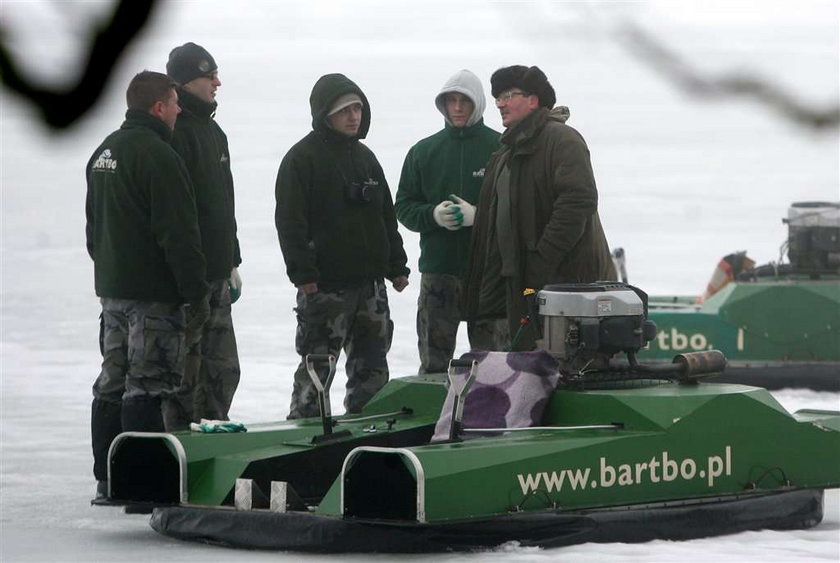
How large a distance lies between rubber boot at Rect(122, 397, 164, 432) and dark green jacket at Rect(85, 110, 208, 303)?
380mm

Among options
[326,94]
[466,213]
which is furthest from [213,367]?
[466,213]

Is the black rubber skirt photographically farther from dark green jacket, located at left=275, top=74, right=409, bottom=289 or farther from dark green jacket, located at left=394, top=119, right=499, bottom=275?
dark green jacket, located at left=394, top=119, right=499, bottom=275

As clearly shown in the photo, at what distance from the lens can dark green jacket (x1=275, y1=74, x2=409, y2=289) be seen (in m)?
7.75

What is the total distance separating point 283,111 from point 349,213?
98.4ft

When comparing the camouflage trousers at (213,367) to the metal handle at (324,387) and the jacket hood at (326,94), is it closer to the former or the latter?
the jacket hood at (326,94)

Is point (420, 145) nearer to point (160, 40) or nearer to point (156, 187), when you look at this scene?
point (156, 187)

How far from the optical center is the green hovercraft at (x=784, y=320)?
1138 centimetres

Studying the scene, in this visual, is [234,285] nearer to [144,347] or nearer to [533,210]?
[144,347]

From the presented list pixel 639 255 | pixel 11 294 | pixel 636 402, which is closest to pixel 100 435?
pixel 636 402

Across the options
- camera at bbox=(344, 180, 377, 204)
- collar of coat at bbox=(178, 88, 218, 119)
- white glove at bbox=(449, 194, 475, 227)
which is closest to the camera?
collar of coat at bbox=(178, 88, 218, 119)

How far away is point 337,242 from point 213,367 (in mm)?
726

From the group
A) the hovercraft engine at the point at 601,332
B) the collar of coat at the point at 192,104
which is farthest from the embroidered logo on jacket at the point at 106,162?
the hovercraft engine at the point at 601,332

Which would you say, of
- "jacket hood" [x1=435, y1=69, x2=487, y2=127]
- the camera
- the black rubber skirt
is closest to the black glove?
the camera

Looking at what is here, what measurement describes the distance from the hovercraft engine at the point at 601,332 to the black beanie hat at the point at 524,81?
1.19 meters
